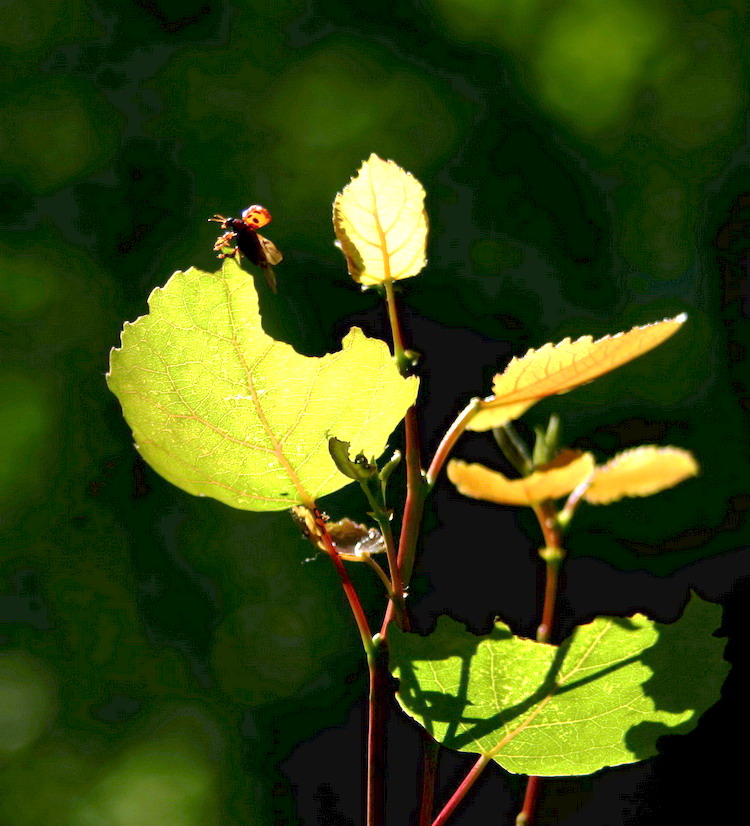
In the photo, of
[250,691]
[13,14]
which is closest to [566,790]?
[250,691]

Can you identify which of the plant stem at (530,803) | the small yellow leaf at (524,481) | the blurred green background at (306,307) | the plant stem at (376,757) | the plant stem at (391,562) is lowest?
the blurred green background at (306,307)

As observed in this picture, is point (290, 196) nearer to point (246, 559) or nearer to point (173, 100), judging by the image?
→ point (173, 100)

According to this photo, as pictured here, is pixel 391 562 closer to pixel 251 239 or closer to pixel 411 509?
pixel 411 509

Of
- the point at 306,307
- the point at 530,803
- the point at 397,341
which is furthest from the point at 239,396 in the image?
the point at 306,307

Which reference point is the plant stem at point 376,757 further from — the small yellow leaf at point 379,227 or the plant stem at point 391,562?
the small yellow leaf at point 379,227

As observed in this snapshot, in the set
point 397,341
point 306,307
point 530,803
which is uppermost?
point 397,341

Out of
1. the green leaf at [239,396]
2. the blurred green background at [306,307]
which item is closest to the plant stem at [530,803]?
the green leaf at [239,396]

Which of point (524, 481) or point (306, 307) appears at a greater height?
point (524, 481)
